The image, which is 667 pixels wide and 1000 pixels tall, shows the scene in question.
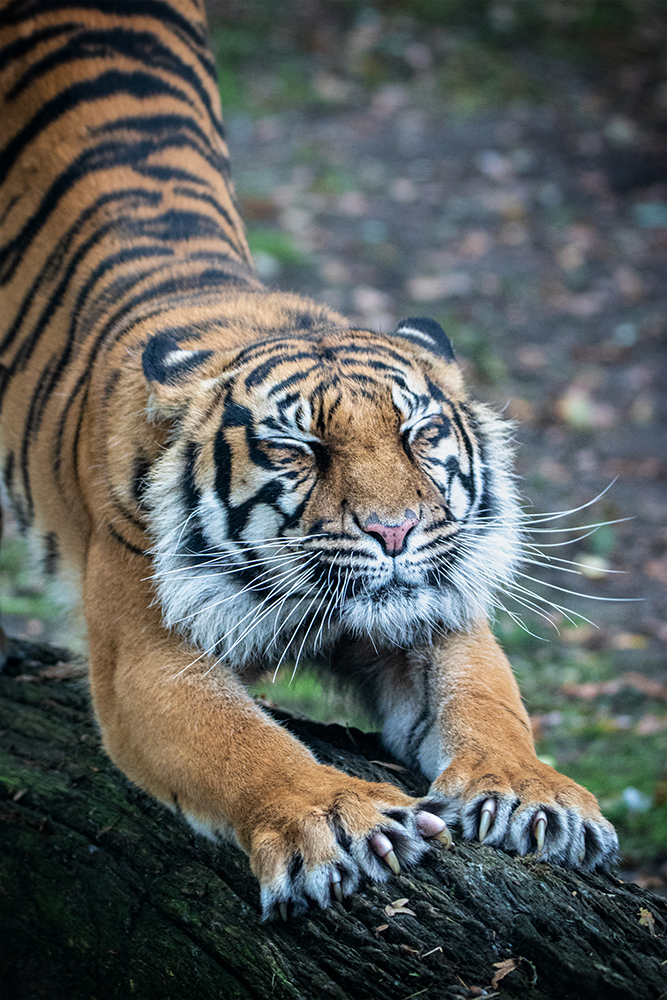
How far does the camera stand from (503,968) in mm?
1727

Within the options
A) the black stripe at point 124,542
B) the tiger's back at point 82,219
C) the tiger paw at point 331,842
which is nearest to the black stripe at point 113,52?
the tiger's back at point 82,219

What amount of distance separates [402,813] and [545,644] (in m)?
2.75

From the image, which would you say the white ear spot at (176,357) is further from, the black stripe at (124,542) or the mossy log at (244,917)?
the mossy log at (244,917)

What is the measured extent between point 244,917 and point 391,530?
80 cm

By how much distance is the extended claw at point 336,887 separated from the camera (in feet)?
5.66

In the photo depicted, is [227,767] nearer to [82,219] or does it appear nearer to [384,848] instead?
[384,848]

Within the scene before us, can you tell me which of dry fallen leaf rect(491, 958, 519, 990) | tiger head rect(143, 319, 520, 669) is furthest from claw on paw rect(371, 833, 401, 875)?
tiger head rect(143, 319, 520, 669)

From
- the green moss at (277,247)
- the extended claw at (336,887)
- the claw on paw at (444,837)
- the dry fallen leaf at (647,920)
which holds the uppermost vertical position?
the green moss at (277,247)

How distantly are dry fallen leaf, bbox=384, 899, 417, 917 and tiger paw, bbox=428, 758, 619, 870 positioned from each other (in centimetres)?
20

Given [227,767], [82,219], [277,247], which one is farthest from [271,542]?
[277,247]

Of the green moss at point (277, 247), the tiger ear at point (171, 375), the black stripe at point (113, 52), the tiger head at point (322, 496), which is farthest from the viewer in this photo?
the green moss at point (277, 247)

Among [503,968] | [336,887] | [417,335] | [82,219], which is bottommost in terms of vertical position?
[503,968]

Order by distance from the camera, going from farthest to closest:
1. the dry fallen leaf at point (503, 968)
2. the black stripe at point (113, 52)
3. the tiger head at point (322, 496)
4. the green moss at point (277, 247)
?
1. the green moss at point (277, 247)
2. the black stripe at point (113, 52)
3. the tiger head at point (322, 496)
4. the dry fallen leaf at point (503, 968)

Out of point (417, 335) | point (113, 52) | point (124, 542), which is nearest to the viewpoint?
point (124, 542)
